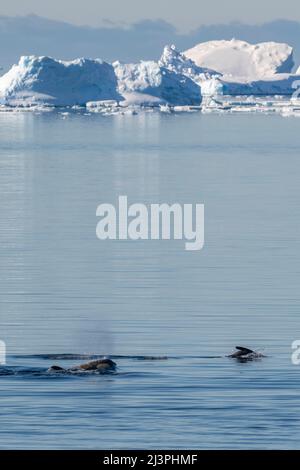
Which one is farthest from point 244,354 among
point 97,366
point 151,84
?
point 151,84

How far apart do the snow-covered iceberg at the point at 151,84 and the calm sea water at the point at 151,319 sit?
12048cm

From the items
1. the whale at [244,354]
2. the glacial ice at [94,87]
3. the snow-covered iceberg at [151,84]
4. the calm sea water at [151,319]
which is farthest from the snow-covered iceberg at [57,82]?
the whale at [244,354]

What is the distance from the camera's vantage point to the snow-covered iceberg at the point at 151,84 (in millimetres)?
173250

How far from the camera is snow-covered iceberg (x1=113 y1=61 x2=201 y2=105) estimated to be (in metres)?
173

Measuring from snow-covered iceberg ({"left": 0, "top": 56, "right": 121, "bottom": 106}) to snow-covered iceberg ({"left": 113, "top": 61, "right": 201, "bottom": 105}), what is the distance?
33.2 ft

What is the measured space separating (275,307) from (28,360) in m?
6.52

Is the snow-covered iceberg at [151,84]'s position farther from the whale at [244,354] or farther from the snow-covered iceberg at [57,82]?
the whale at [244,354]

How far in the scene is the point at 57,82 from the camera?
498ft

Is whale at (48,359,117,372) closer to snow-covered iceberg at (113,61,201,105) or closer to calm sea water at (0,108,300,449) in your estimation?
calm sea water at (0,108,300,449)

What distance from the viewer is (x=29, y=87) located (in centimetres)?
15350

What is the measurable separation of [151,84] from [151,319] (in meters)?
152

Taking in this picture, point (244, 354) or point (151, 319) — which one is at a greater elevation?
point (151, 319)

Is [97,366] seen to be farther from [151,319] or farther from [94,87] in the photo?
[94,87]
